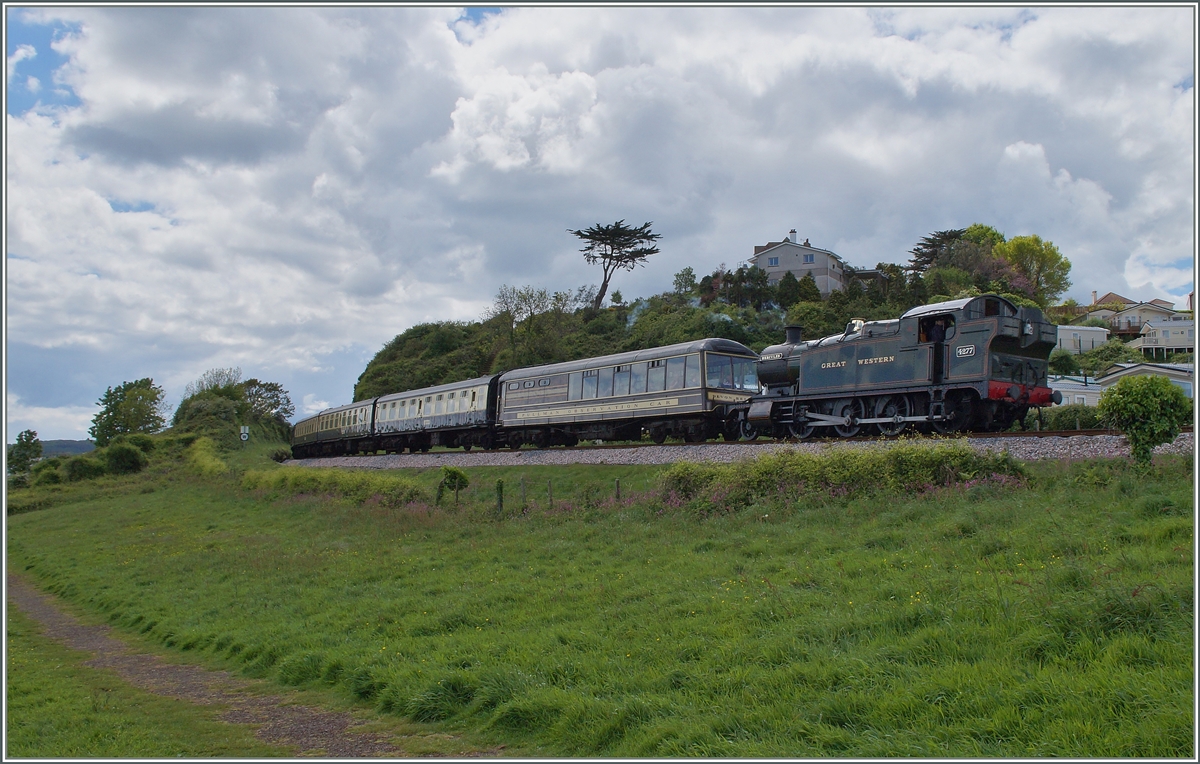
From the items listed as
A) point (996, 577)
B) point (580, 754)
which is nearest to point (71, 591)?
point (580, 754)

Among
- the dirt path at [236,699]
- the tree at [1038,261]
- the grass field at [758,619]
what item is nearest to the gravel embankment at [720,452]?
the grass field at [758,619]

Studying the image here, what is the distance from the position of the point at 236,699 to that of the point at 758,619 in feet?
20.0

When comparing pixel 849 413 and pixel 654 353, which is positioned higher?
pixel 654 353

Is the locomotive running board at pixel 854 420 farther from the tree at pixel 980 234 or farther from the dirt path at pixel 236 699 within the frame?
the tree at pixel 980 234

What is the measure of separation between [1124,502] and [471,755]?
8.97 metres

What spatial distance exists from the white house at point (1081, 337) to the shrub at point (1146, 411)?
168 feet

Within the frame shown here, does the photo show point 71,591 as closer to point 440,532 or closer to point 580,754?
point 440,532

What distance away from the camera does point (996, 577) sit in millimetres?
7828

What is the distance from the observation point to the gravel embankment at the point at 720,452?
44.8 ft

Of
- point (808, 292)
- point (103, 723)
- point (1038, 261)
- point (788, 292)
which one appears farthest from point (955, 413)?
point (1038, 261)

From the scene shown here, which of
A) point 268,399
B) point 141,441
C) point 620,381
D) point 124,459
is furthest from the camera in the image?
point 268,399

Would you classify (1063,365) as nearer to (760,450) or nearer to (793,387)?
(793,387)

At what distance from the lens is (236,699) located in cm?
873

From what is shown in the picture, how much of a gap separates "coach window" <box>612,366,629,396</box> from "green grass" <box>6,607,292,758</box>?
18.4 metres
